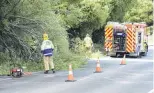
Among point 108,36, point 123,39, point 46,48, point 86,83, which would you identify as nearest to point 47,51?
point 46,48

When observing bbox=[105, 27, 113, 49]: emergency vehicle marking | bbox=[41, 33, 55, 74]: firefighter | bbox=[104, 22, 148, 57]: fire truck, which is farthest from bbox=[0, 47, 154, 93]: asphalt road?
bbox=[105, 27, 113, 49]: emergency vehicle marking

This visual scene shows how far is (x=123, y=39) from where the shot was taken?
3241cm

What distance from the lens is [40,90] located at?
13.7 m

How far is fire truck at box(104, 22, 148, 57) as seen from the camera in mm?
31875

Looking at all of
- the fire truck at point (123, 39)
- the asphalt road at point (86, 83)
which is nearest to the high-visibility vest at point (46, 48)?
the asphalt road at point (86, 83)

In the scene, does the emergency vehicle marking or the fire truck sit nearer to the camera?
the fire truck

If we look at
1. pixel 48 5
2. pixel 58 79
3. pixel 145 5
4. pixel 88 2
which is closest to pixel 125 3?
pixel 88 2

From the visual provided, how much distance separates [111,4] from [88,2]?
3492 millimetres

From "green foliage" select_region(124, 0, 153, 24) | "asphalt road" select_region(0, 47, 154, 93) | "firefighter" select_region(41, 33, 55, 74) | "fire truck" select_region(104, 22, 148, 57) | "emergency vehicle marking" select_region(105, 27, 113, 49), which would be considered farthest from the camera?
"green foliage" select_region(124, 0, 153, 24)

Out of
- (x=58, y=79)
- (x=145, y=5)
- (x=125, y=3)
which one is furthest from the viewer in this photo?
(x=145, y=5)

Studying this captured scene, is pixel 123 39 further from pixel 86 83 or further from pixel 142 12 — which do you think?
pixel 142 12

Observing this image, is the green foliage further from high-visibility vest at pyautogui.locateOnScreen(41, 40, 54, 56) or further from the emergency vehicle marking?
high-visibility vest at pyautogui.locateOnScreen(41, 40, 54, 56)

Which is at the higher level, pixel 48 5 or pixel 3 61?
pixel 48 5

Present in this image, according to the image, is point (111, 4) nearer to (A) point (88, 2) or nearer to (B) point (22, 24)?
(A) point (88, 2)
